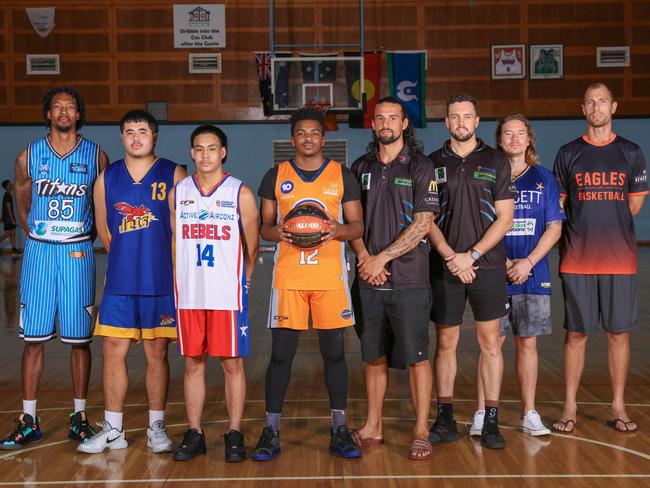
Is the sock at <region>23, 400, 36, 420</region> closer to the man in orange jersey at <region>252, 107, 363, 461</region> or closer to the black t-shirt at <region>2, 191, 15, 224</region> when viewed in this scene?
the man in orange jersey at <region>252, 107, 363, 461</region>

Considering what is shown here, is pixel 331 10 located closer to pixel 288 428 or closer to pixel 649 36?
pixel 649 36

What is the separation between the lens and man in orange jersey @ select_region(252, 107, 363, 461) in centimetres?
430

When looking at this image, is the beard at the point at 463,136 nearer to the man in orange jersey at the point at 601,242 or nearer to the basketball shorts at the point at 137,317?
the man in orange jersey at the point at 601,242

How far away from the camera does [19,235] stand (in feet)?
68.4

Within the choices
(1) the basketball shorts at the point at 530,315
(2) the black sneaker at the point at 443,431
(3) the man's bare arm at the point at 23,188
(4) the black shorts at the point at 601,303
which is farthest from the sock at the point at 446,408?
(3) the man's bare arm at the point at 23,188

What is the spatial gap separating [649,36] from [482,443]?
57.7ft

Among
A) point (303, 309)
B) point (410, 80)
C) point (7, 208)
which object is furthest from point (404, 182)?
point (7, 208)

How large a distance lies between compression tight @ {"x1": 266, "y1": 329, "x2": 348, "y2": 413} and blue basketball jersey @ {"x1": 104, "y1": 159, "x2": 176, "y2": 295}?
73 cm

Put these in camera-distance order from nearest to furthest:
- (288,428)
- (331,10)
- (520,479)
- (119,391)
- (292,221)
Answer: (520,479)
(292,221)
(119,391)
(288,428)
(331,10)

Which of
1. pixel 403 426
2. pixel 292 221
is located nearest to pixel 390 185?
pixel 292 221

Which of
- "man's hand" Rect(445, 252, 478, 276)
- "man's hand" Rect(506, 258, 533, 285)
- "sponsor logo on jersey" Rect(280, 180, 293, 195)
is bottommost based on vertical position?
"man's hand" Rect(506, 258, 533, 285)

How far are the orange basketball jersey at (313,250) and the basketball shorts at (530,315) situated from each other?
1.19m

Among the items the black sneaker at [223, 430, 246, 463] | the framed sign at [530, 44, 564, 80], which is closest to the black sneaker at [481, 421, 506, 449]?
the black sneaker at [223, 430, 246, 463]

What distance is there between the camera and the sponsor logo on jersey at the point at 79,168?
15.7 ft
